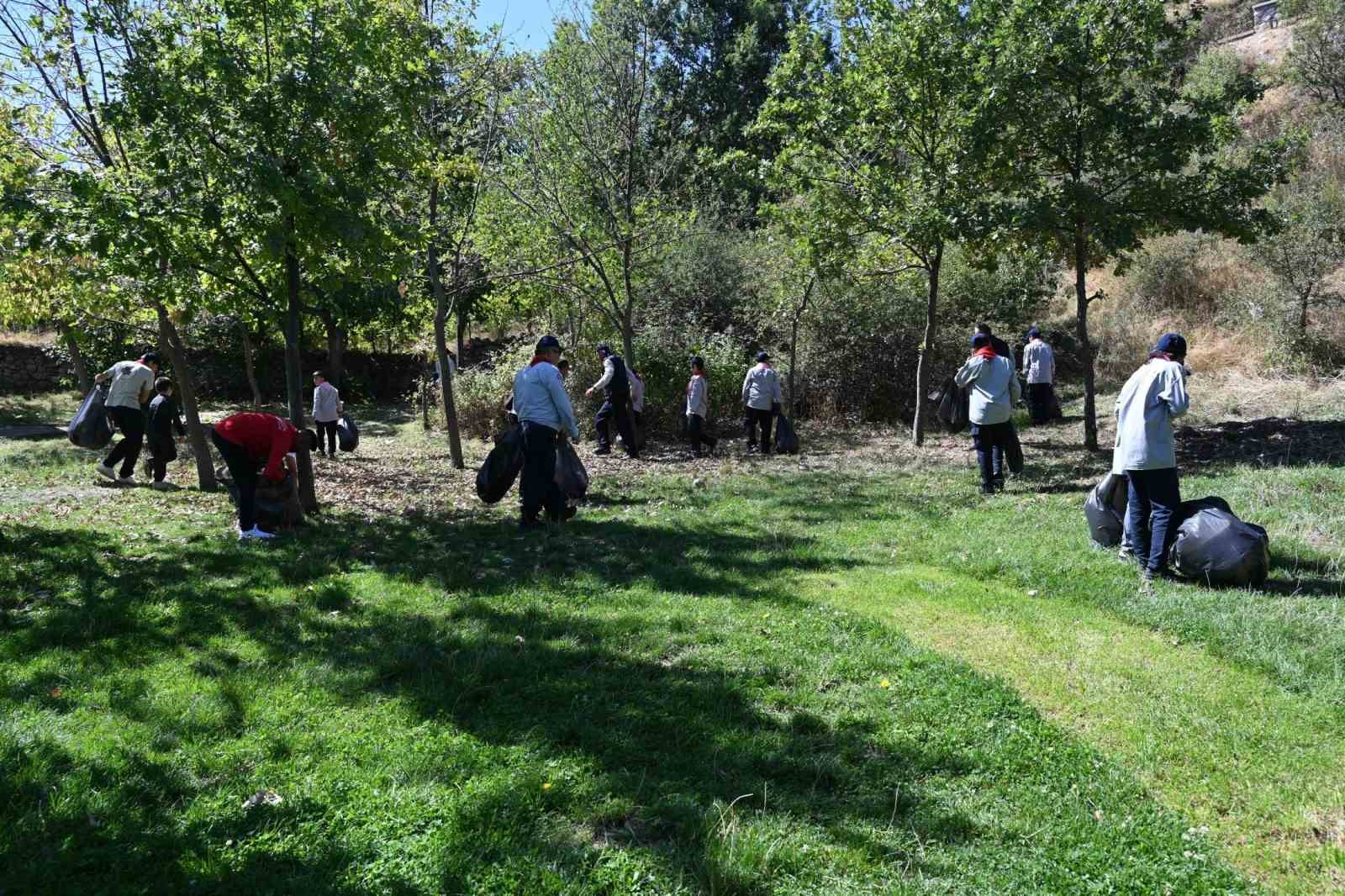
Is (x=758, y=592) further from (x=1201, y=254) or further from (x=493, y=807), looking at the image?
(x=1201, y=254)

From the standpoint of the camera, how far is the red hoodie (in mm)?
7570

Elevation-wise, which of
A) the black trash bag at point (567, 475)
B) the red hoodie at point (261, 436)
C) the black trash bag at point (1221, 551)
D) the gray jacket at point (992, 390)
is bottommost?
the black trash bag at point (1221, 551)

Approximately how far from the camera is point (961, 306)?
19188 mm

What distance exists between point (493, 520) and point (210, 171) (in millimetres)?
4333

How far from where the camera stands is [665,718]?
4082 millimetres

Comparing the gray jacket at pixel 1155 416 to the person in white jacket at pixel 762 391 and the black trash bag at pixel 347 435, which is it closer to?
the person in white jacket at pixel 762 391

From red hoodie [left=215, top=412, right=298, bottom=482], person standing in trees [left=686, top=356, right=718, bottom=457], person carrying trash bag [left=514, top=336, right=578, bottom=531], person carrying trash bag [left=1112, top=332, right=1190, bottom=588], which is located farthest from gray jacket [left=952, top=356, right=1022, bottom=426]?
red hoodie [left=215, top=412, right=298, bottom=482]

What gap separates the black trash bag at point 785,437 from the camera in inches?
554

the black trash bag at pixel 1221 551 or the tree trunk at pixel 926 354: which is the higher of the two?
the tree trunk at pixel 926 354

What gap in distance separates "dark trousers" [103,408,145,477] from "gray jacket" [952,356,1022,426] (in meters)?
10.5

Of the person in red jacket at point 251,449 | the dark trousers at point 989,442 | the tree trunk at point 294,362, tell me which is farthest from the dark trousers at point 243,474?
the dark trousers at point 989,442

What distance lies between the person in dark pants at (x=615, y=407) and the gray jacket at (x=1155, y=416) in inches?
336

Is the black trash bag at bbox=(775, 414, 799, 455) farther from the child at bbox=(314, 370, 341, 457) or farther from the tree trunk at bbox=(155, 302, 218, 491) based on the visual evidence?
the tree trunk at bbox=(155, 302, 218, 491)

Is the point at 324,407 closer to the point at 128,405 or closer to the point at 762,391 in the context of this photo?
the point at 128,405
